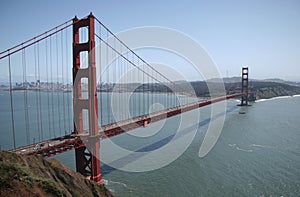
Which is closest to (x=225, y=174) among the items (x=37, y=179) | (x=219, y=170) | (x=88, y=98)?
(x=219, y=170)

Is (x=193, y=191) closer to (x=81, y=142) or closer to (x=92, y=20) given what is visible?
(x=81, y=142)

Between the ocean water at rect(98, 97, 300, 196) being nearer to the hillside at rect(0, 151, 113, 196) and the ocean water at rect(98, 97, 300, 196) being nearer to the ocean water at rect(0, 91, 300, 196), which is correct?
the ocean water at rect(0, 91, 300, 196)

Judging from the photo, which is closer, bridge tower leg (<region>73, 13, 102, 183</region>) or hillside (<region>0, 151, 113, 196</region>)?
hillside (<region>0, 151, 113, 196</region>)

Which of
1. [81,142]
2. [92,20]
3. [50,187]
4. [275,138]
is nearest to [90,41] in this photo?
[92,20]

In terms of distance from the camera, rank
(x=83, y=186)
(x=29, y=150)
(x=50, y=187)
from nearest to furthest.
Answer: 1. (x=50, y=187)
2. (x=83, y=186)
3. (x=29, y=150)

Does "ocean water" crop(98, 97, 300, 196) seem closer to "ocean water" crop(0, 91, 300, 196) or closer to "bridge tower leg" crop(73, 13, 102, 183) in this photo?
"ocean water" crop(0, 91, 300, 196)

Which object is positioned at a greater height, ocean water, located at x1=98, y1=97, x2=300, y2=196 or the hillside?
the hillside

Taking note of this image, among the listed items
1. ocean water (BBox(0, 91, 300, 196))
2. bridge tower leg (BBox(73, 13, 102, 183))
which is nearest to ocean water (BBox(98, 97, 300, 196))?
ocean water (BBox(0, 91, 300, 196))
